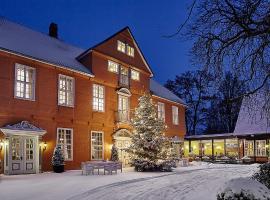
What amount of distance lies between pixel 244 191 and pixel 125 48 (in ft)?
79.1

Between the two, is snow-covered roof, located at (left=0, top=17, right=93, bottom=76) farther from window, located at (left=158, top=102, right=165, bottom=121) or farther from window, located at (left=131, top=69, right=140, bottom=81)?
window, located at (left=158, top=102, right=165, bottom=121)

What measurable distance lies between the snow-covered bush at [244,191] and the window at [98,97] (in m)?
20.1

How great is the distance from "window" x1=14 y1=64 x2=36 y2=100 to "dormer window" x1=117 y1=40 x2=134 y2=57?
9.09 m

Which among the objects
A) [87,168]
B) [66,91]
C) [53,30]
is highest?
[53,30]

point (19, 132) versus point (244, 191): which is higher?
point (19, 132)

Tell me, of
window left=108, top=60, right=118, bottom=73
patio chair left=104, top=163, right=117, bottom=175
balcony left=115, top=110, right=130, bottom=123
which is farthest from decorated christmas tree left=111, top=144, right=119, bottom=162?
window left=108, top=60, right=118, bottom=73

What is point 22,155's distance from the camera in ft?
66.0

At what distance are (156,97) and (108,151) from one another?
843cm

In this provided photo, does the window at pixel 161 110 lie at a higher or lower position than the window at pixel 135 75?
lower

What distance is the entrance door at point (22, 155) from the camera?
19562 mm

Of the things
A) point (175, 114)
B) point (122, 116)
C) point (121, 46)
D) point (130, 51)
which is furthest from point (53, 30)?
point (175, 114)

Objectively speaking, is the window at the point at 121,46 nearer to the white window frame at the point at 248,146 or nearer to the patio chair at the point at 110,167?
the patio chair at the point at 110,167

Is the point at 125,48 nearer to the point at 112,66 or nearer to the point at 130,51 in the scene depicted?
the point at 130,51

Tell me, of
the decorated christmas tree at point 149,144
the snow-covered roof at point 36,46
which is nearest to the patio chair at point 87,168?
the decorated christmas tree at point 149,144
